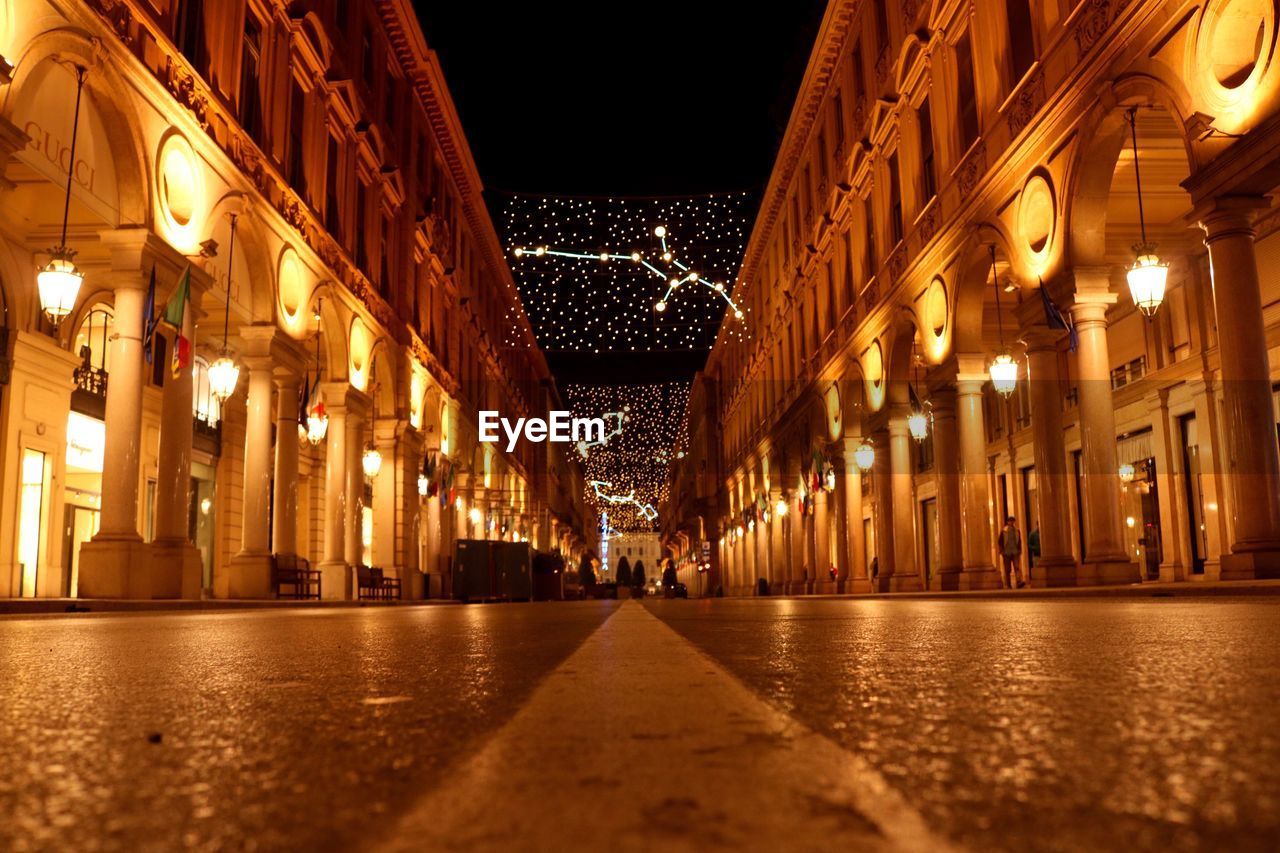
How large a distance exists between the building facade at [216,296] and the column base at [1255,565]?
40.9 feet

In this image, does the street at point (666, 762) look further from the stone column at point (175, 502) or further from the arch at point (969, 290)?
the arch at point (969, 290)

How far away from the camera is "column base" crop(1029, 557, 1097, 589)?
14.8 meters

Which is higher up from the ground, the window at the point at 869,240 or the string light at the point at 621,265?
the string light at the point at 621,265

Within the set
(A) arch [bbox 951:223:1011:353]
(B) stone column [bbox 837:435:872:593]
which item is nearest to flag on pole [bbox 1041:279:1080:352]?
(A) arch [bbox 951:223:1011:353]

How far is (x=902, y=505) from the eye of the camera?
24.5 m

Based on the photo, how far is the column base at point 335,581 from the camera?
22406 millimetres

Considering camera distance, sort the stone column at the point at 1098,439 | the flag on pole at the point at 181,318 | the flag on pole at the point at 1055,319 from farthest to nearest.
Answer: the flag on pole at the point at 1055,319 → the flag on pole at the point at 181,318 → the stone column at the point at 1098,439

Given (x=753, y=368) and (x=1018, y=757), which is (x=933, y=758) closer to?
(x=1018, y=757)

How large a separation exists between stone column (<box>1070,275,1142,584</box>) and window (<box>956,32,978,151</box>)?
5589mm

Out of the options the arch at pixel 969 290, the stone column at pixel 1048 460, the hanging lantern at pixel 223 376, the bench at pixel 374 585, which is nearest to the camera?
the hanging lantern at pixel 223 376

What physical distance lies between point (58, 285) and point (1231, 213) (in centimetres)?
1236

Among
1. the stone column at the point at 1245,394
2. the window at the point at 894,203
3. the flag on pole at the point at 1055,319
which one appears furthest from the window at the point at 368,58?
the stone column at the point at 1245,394

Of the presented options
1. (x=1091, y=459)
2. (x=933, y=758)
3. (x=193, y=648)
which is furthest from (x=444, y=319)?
(x=933, y=758)

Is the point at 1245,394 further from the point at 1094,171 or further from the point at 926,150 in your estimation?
the point at 926,150
